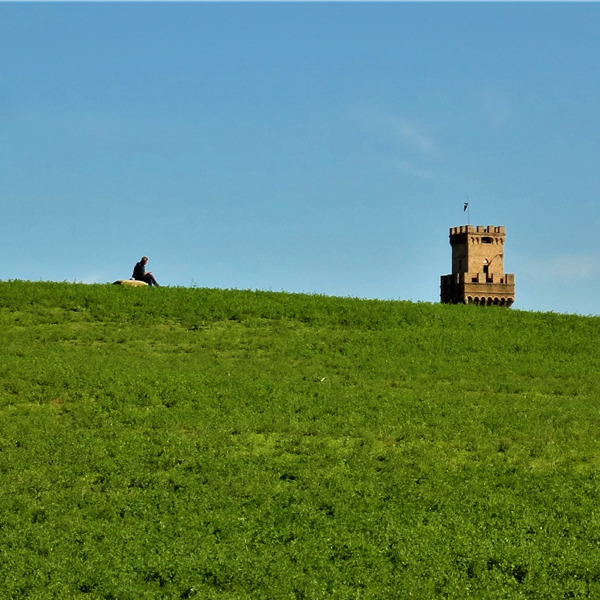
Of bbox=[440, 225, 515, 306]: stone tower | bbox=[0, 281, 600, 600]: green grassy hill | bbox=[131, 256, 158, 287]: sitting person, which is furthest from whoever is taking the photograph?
bbox=[440, 225, 515, 306]: stone tower

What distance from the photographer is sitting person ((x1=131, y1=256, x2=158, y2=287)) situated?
120ft

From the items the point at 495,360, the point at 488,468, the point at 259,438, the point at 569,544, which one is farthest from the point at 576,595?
the point at 495,360

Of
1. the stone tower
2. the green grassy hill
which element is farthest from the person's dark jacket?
the stone tower

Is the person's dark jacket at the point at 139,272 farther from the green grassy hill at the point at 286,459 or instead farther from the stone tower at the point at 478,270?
the stone tower at the point at 478,270

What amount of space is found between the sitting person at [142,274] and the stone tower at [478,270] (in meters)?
68.3

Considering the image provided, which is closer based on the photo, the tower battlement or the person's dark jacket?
the person's dark jacket

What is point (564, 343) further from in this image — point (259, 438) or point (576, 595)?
point (576, 595)

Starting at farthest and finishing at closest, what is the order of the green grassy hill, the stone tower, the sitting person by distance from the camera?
1. the stone tower
2. the sitting person
3. the green grassy hill

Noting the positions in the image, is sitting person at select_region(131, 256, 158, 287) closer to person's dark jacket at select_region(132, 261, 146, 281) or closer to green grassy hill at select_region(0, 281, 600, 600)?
person's dark jacket at select_region(132, 261, 146, 281)

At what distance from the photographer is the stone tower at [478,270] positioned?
100750 millimetres

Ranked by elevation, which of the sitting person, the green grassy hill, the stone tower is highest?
the stone tower

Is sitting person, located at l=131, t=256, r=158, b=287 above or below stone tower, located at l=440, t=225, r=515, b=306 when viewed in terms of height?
below

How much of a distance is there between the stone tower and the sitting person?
224 feet

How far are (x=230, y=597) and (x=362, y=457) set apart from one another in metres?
6.35
